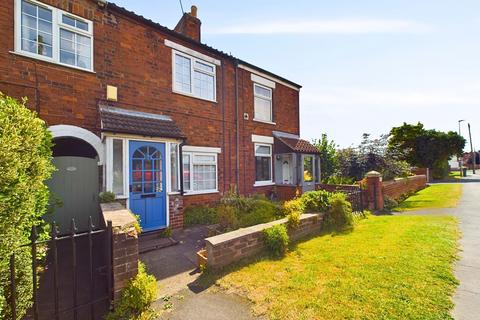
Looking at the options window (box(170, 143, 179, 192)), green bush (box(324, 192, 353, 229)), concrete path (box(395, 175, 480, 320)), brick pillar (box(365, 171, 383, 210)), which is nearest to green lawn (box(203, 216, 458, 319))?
concrete path (box(395, 175, 480, 320))

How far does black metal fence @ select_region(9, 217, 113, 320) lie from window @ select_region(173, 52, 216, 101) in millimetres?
Answer: 6543

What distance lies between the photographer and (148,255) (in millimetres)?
5883

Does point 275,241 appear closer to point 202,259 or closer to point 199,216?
point 202,259

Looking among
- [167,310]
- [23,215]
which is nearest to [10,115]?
[23,215]

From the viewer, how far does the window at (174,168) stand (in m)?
8.23

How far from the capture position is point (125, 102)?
8039mm

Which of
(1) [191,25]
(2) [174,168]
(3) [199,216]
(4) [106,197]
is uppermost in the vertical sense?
(1) [191,25]

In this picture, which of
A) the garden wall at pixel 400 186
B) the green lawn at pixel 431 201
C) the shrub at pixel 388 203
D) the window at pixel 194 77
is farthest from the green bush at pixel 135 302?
the garden wall at pixel 400 186

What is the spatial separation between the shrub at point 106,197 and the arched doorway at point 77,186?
39.6 inches

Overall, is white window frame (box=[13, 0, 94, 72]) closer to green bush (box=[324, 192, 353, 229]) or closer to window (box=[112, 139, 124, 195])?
window (box=[112, 139, 124, 195])

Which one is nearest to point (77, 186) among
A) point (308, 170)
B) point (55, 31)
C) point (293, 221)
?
point (55, 31)

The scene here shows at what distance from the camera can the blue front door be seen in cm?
723

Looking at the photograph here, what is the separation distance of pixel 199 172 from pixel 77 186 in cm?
427

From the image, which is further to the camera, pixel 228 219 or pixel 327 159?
pixel 327 159
